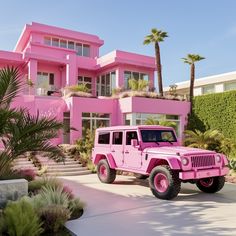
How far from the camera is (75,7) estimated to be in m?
12.3

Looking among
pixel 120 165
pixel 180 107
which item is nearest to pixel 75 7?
pixel 120 165

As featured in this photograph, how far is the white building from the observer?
32.3 metres

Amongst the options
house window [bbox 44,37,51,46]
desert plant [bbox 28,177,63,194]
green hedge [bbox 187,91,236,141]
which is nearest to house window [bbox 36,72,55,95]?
house window [bbox 44,37,51,46]

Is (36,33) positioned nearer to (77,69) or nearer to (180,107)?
(77,69)

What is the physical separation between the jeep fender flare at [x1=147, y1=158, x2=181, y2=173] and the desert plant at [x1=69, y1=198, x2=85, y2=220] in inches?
107

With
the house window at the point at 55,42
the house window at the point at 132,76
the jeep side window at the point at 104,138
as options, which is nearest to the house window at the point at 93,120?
the house window at the point at 132,76

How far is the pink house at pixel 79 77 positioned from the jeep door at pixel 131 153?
807 cm

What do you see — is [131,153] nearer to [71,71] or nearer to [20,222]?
[20,222]

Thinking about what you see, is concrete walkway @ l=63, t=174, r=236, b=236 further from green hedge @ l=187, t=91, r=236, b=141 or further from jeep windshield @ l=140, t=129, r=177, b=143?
green hedge @ l=187, t=91, r=236, b=141

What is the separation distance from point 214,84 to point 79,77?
14881 millimetres

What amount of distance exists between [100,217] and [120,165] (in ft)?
13.1

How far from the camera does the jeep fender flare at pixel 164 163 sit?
8785mm

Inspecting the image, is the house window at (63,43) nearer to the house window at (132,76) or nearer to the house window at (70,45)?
the house window at (70,45)

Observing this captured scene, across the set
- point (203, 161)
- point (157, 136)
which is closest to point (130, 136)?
point (157, 136)
